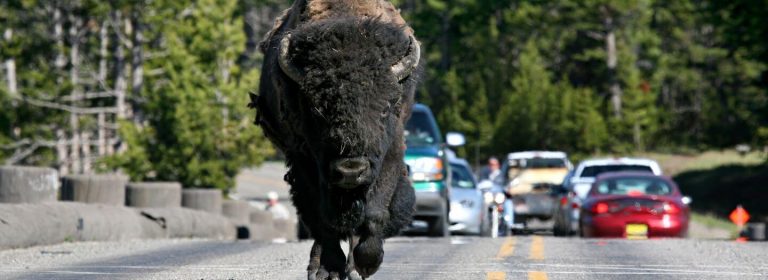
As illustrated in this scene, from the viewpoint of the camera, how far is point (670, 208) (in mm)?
23047

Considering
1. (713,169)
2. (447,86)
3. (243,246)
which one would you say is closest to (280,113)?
(243,246)

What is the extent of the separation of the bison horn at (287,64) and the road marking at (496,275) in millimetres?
2357

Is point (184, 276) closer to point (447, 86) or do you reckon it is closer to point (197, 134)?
point (197, 134)

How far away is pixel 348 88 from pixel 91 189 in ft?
40.3

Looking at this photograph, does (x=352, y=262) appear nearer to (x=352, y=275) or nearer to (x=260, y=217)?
(x=352, y=275)

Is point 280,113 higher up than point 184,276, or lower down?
higher up

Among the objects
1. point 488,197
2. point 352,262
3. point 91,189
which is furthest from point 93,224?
point 488,197

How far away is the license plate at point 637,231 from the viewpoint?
23.0 m

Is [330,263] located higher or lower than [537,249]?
higher

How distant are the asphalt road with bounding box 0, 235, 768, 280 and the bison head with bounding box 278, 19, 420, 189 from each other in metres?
2.00

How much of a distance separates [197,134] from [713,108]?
1975 inches

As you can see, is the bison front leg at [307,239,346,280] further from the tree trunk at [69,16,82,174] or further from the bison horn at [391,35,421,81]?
the tree trunk at [69,16,82,174]

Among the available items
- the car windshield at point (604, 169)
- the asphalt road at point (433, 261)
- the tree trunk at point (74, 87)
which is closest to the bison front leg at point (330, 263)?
the asphalt road at point (433, 261)

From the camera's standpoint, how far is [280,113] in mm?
9984
